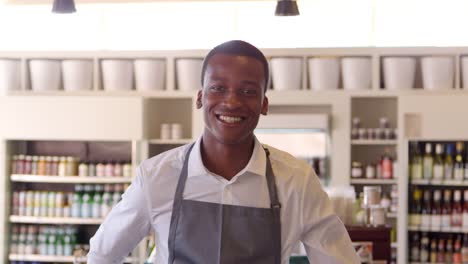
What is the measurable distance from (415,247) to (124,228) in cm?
617

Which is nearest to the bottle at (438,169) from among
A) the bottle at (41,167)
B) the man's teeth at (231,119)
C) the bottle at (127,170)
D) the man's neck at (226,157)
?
the bottle at (127,170)

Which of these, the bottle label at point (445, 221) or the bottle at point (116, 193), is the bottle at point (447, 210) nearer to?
the bottle label at point (445, 221)

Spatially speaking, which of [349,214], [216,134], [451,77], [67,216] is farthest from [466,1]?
[216,134]

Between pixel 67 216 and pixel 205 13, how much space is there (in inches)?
87.1

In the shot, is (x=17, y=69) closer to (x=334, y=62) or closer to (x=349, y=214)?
(x=334, y=62)

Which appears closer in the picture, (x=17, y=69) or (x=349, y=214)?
(x=349, y=214)

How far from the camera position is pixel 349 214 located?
5.29 metres

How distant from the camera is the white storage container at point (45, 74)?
27.0 ft

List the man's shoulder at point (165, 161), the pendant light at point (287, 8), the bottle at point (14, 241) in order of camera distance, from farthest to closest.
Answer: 1. the bottle at point (14, 241)
2. the pendant light at point (287, 8)
3. the man's shoulder at point (165, 161)

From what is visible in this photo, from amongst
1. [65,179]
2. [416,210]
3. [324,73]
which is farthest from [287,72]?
[65,179]

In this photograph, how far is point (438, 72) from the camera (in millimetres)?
7809

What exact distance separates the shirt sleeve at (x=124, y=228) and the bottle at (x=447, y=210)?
5.99 m

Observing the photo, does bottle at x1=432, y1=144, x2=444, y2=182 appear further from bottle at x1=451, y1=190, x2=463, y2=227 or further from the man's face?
the man's face

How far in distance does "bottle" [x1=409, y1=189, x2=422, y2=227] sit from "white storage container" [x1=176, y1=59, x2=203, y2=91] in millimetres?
2110
